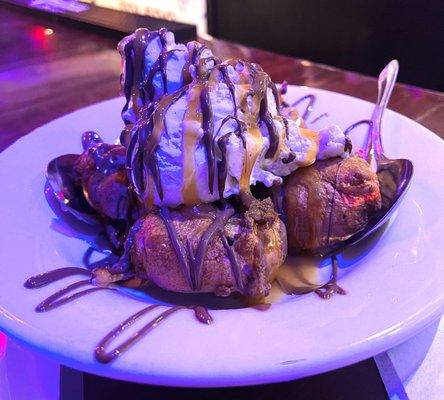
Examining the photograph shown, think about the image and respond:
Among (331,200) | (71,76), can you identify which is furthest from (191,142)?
(71,76)

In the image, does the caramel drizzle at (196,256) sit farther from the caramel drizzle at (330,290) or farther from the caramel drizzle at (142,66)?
the caramel drizzle at (142,66)

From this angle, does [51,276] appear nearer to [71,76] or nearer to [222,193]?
[222,193]

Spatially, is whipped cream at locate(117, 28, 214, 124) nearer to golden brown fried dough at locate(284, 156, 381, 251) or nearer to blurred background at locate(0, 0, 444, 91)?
golden brown fried dough at locate(284, 156, 381, 251)

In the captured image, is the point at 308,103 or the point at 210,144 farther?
the point at 308,103

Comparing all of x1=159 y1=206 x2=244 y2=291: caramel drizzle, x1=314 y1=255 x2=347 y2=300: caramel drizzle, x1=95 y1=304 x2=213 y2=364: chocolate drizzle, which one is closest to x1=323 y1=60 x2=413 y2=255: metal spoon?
x1=314 y1=255 x2=347 y2=300: caramel drizzle

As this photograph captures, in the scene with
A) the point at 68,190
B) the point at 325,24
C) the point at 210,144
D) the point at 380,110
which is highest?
the point at 210,144

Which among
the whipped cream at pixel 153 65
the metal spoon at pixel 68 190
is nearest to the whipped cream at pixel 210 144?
the whipped cream at pixel 153 65
